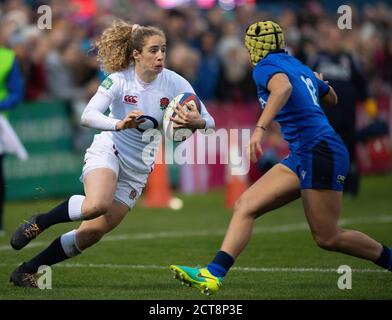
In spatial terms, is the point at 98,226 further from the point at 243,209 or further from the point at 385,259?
the point at 385,259

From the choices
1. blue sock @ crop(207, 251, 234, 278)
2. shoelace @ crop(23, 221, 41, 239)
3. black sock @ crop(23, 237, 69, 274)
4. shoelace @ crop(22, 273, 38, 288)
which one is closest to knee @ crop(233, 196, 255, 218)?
blue sock @ crop(207, 251, 234, 278)

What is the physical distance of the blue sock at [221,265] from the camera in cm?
857

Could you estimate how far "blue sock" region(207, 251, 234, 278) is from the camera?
8.57m

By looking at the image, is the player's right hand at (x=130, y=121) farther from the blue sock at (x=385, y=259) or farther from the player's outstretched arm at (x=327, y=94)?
the blue sock at (x=385, y=259)

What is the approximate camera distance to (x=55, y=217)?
9.13 m

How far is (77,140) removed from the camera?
17750 mm

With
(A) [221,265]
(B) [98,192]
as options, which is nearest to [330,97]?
(A) [221,265]

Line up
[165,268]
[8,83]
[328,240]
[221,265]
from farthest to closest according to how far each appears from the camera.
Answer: [8,83]
[165,268]
[328,240]
[221,265]

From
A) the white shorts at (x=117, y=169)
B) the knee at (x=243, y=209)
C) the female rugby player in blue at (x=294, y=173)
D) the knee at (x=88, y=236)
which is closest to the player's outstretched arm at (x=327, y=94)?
the female rugby player in blue at (x=294, y=173)

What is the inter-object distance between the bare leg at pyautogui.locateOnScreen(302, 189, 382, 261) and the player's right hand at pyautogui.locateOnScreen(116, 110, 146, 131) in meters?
1.39

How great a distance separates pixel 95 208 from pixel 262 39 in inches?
72.1
